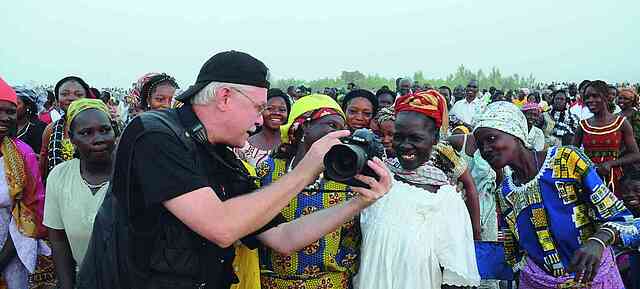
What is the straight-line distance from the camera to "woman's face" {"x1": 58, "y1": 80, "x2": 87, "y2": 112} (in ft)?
17.3

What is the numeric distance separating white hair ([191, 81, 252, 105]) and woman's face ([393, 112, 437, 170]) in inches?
43.1

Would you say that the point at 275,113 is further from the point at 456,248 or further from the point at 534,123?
the point at 534,123

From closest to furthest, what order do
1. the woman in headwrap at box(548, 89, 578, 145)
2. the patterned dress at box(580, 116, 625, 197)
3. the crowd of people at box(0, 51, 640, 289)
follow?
1. the crowd of people at box(0, 51, 640, 289)
2. the patterned dress at box(580, 116, 625, 197)
3. the woman in headwrap at box(548, 89, 578, 145)

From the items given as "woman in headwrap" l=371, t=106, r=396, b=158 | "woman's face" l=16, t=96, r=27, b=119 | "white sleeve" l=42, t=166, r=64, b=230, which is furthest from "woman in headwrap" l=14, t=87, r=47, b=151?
"woman in headwrap" l=371, t=106, r=396, b=158

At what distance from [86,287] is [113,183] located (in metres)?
0.40

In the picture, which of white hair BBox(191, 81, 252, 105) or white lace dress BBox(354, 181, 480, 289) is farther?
white lace dress BBox(354, 181, 480, 289)

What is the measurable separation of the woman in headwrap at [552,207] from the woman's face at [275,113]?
2.33 m

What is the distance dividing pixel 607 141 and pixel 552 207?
357 cm

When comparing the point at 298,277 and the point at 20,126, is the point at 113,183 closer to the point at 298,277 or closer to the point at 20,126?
the point at 298,277

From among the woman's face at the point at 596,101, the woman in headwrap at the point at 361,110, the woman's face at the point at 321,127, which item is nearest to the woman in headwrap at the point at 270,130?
the woman in headwrap at the point at 361,110

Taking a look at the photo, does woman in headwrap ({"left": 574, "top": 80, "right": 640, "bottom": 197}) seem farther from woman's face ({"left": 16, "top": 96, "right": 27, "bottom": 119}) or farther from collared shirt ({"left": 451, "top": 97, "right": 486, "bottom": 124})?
woman's face ({"left": 16, "top": 96, "right": 27, "bottom": 119})

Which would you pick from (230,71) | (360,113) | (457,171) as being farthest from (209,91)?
(360,113)

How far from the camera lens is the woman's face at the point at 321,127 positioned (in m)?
2.72

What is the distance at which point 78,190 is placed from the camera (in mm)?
2799
